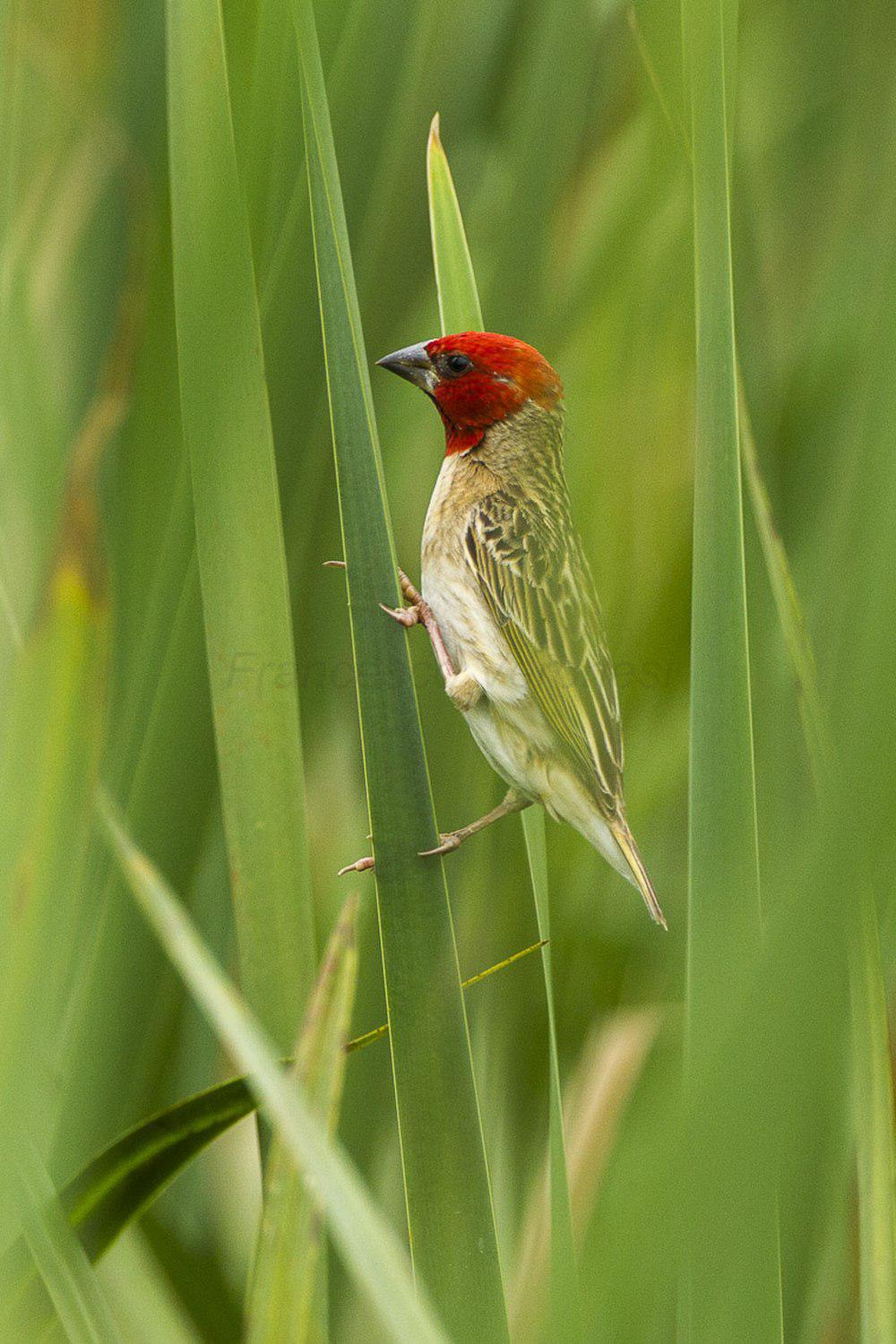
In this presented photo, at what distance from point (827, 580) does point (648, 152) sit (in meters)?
0.52

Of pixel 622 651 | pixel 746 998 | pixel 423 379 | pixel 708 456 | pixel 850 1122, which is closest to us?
pixel 746 998

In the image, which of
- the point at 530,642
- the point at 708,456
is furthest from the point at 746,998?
the point at 530,642

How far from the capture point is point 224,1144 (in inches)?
64.1

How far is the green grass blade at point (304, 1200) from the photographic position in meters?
0.77

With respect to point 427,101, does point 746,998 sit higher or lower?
lower

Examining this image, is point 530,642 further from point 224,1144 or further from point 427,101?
point 224,1144

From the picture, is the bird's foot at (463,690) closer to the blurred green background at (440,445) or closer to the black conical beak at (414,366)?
the blurred green background at (440,445)

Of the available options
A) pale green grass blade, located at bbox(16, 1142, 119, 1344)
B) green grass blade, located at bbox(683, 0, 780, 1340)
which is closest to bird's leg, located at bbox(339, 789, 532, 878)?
green grass blade, located at bbox(683, 0, 780, 1340)

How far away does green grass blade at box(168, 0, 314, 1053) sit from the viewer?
996 millimetres

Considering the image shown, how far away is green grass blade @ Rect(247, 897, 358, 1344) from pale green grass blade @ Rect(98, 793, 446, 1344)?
3 centimetres

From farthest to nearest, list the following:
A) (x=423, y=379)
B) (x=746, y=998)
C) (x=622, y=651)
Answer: (x=622, y=651), (x=423, y=379), (x=746, y=998)

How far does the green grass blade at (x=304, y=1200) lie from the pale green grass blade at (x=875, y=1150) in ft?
1.25

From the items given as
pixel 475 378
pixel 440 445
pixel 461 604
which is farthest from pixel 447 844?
pixel 440 445

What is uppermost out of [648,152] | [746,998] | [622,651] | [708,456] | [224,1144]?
[648,152]
